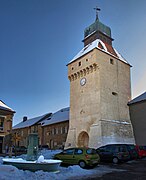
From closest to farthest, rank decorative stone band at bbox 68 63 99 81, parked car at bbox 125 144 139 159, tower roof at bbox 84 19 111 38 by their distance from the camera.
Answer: parked car at bbox 125 144 139 159 → decorative stone band at bbox 68 63 99 81 → tower roof at bbox 84 19 111 38

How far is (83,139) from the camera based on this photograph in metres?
33.5

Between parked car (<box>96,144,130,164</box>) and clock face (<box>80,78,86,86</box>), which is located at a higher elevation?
clock face (<box>80,78,86,86</box>)

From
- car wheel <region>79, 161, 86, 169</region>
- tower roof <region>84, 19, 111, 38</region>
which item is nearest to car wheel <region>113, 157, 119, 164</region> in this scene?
car wheel <region>79, 161, 86, 169</region>

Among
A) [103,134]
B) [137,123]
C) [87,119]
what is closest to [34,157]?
[103,134]

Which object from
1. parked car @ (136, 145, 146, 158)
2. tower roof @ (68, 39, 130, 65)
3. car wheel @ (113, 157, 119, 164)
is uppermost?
tower roof @ (68, 39, 130, 65)

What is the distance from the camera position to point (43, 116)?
180 ft

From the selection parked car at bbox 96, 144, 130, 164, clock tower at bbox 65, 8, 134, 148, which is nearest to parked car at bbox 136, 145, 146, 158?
parked car at bbox 96, 144, 130, 164

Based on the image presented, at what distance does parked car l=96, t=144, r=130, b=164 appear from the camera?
19.4 m

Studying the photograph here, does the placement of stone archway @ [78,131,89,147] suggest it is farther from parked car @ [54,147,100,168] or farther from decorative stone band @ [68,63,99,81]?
parked car @ [54,147,100,168]

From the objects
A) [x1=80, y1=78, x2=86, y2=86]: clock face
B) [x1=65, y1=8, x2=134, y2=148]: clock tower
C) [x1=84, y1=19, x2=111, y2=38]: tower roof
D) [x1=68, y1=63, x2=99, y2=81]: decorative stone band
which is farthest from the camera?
[x1=84, y1=19, x2=111, y2=38]: tower roof

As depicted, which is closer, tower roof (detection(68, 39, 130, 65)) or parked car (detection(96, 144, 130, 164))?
parked car (detection(96, 144, 130, 164))

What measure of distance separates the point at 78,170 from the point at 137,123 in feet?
69.0

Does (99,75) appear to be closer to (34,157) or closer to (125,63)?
(125,63)

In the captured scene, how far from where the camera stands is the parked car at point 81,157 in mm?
15742
